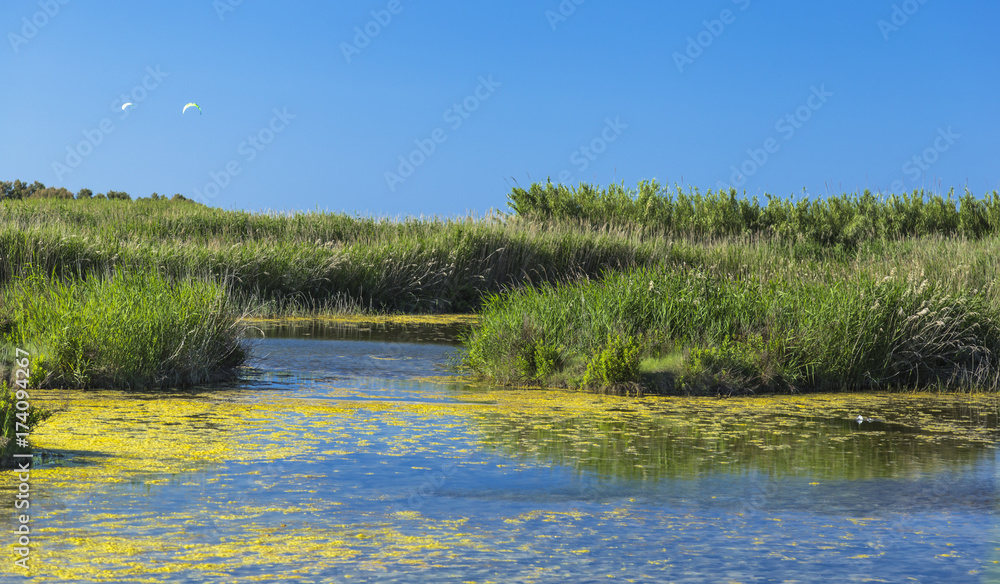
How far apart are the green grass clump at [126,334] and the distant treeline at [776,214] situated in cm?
1918

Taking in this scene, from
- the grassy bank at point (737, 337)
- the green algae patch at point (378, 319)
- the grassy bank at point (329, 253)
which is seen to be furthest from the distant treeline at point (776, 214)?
the grassy bank at point (737, 337)

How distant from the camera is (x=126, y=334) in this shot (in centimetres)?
897

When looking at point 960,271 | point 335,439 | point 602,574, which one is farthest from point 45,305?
point 960,271

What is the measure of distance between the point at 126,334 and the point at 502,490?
17.2 ft

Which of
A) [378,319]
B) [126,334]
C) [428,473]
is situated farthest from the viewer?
[378,319]

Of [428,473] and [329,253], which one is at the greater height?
[329,253]

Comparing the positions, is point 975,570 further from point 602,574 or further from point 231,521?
point 231,521

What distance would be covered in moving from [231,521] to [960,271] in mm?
12080

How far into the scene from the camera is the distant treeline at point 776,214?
94.7ft

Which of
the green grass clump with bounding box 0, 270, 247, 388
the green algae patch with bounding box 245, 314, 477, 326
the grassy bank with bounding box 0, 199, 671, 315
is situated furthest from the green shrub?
the green algae patch with bounding box 245, 314, 477, 326

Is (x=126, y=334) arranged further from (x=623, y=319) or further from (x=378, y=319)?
(x=378, y=319)

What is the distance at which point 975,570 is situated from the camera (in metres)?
3.92

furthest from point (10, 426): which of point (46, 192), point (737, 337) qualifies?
point (46, 192)

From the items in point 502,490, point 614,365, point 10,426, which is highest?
point 614,365
